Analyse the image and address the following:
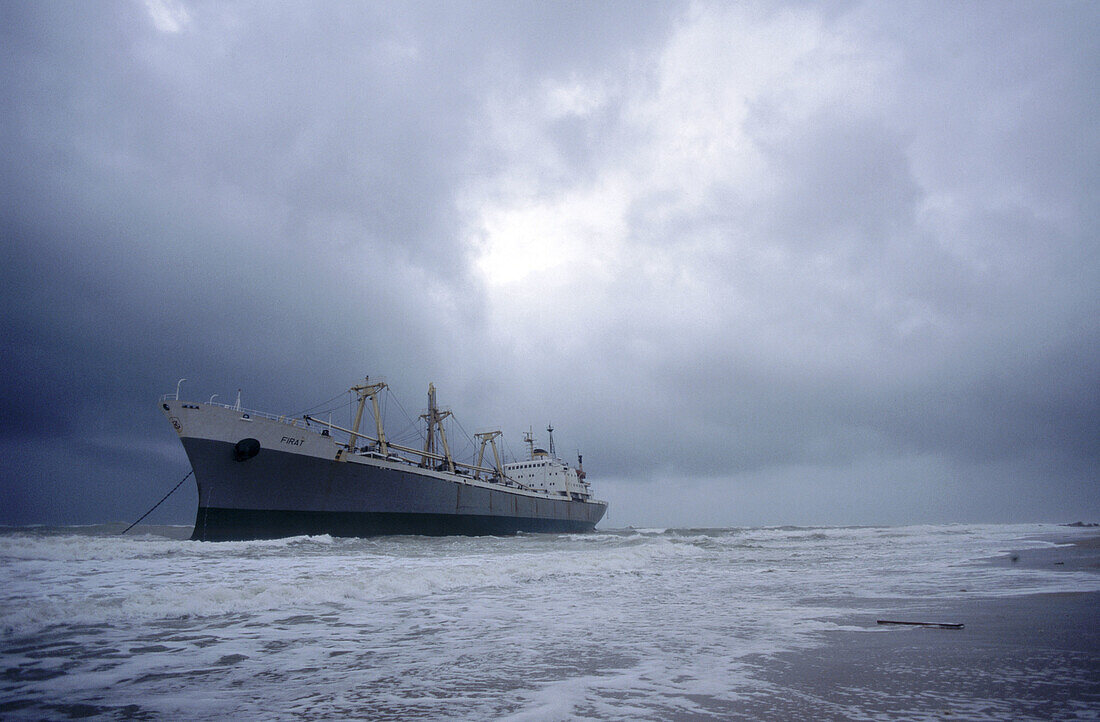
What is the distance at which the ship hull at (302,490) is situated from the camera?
26719 millimetres

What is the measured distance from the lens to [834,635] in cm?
557

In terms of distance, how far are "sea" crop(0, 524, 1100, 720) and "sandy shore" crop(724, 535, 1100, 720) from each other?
0.42ft

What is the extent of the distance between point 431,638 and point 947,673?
15.9ft

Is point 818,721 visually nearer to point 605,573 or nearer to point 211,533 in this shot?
point 605,573

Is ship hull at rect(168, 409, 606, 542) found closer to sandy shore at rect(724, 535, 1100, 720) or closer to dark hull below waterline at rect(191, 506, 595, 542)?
dark hull below waterline at rect(191, 506, 595, 542)

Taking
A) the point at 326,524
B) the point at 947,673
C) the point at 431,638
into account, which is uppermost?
the point at 947,673

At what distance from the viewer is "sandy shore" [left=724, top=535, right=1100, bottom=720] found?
10.2ft

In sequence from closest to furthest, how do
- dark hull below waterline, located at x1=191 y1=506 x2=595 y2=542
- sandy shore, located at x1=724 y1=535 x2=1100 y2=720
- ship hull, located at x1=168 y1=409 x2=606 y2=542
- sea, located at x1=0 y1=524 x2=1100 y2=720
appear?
sandy shore, located at x1=724 y1=535 x2=1100 y2=720
sea, located at x1=0 y1=524 x2=1100 y2=720
dark hull below waterline, located at x1=191 y1=506 x2=595 y2=542
ship hull, located at x1=168 y1=409 x2=606 y2=542

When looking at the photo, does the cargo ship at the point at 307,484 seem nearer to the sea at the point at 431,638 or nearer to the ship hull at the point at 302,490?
the ship hull at the point at 302,490

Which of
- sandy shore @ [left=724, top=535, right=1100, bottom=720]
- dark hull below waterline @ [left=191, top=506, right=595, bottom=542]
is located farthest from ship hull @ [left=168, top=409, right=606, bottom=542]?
sandy shore @ [left=724, top=535, right=1100, bottom=720]

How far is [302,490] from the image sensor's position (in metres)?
29.7

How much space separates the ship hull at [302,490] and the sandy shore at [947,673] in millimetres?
29229

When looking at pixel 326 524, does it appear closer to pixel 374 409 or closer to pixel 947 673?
pixel 374 409

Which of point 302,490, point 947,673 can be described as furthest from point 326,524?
point 947,673
